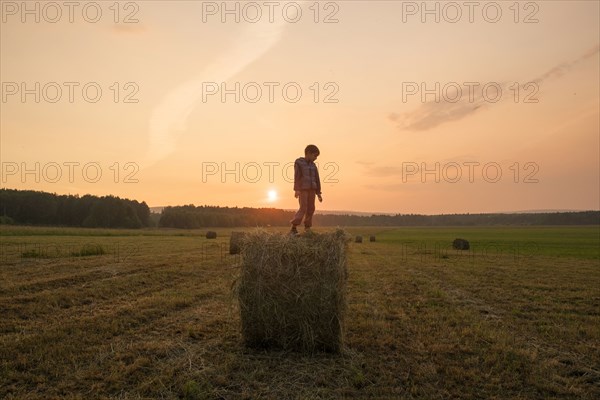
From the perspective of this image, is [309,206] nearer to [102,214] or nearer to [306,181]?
[306,181]

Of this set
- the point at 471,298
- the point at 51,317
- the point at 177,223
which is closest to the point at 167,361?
the point at 51,317

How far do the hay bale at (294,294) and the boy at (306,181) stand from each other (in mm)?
2405

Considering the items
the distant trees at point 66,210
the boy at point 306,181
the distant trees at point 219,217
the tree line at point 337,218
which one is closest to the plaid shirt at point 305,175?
the boy at point 306,181

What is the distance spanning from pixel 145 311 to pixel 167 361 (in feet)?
10.6

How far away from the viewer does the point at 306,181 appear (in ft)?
30.5

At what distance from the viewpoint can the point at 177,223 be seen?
10162cm

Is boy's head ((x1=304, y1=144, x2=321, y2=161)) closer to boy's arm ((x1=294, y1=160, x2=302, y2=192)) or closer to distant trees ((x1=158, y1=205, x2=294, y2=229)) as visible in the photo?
boy's arm ((x1=294, y1=160, x2=302, y2=192))

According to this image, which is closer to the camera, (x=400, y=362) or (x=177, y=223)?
(x=400, y=362)

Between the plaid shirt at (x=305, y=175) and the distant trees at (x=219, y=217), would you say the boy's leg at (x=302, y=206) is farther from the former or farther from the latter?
the distant trees at (x=219, y=217)

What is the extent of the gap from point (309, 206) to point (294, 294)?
307cm

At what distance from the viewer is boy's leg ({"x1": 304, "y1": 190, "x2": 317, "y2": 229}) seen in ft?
30.9

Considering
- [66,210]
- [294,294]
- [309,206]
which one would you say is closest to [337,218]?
[66,210]

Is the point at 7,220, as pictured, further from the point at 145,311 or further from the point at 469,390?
the point at 469,390

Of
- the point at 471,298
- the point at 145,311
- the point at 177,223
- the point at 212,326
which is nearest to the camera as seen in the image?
the point at 212,326
